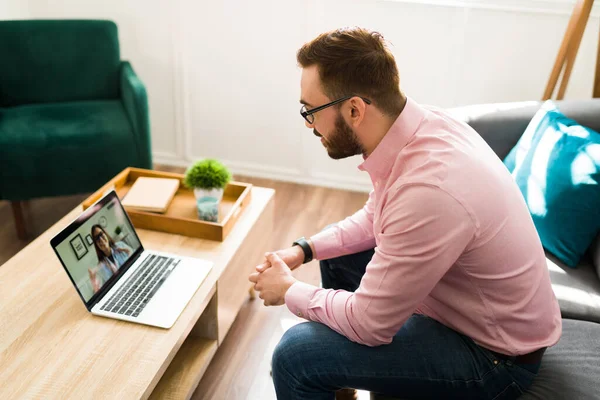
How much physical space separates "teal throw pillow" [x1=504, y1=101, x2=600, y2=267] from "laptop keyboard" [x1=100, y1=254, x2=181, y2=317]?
45.1 inches

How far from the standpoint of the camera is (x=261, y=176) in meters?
3.21

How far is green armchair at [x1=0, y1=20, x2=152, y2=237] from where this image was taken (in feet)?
8.07

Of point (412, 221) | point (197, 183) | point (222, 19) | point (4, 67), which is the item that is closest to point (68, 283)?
point (197, 183)

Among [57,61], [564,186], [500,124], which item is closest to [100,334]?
[564,186]

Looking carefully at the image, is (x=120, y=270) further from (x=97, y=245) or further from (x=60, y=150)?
(x=60, y=150)

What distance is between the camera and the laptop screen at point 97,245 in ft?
4.86

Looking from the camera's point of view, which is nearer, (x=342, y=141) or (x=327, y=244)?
(x=342, y=141)

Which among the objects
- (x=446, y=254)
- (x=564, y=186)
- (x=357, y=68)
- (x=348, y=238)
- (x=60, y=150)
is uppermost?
(x=357, y=68)

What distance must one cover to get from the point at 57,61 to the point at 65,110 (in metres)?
0.26

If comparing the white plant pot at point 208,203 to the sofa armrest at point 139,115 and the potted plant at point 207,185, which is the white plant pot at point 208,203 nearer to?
the potted plant at point 207,185

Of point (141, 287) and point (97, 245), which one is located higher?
point (97, 245)

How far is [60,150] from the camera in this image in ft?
8.09

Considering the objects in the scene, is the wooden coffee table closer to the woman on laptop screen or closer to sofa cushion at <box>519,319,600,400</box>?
the woman on laptop screen

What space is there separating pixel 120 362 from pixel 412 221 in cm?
75
